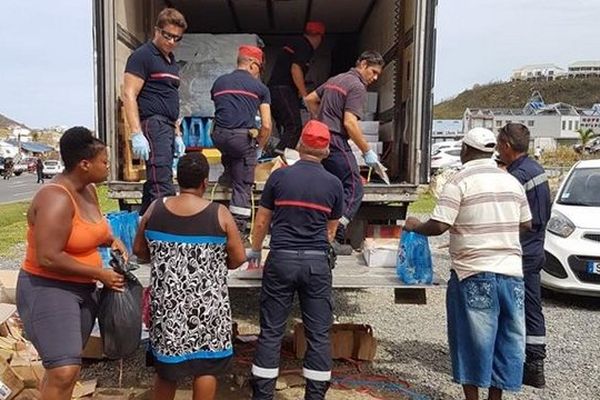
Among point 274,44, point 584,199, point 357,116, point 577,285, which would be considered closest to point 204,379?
point 357,116

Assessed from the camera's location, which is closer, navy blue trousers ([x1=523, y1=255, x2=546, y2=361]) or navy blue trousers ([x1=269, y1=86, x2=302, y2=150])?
navy blue trousers ([x1=523, y1=255, x2=546, y2=361])

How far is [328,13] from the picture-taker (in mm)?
8406

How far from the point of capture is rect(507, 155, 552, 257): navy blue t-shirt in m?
4.29

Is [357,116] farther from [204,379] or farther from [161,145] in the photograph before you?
[204,379]

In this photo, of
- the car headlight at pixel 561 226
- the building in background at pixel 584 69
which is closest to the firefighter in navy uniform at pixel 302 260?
the car headlight at pixel 561 226

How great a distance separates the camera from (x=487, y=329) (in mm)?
3619

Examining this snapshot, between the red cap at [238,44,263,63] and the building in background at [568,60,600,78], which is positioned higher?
the building in background at [568,60,600,78]

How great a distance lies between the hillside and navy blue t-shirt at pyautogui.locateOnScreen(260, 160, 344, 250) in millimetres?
101885

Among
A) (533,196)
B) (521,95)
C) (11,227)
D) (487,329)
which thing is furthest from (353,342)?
(521,95)

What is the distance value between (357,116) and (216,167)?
1632 mm

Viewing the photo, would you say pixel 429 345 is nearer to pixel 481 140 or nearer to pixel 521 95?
pixel 481 140

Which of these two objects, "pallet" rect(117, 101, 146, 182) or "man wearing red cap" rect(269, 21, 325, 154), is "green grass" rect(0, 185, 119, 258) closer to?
"man wearing red cap" rect(269, 21, 325, 154)

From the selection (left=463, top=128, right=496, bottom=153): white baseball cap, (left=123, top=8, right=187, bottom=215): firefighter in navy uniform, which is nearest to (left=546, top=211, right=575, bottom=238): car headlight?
(left=463, top=128, right=496, bottom=153): white baseball cap

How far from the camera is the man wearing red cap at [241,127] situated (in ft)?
15.8
